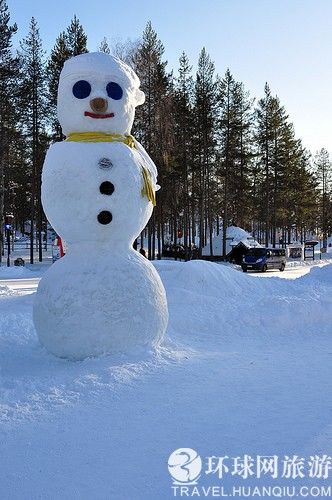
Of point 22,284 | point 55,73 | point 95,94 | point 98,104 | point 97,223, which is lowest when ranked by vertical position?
point 22,284

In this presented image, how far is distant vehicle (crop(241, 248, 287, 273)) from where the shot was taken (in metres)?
28.1

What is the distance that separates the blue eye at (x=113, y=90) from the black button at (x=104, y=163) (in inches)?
35.9

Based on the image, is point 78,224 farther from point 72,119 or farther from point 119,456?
point 119,456

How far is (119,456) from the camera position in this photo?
3.84 metres

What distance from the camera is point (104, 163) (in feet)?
21.8

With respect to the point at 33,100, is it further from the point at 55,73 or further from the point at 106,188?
the point at 106,188

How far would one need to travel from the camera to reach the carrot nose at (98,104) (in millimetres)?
6703

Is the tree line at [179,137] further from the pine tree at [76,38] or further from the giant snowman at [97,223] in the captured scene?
the giant snowman at [97,223]

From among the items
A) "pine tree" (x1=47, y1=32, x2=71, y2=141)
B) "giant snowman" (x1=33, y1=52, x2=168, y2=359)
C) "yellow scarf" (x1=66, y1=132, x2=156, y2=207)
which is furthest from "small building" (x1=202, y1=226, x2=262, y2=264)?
"giant snowman" (x1=33, y1=52, x2=168, y2=359)

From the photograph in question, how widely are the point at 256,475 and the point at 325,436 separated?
951mm

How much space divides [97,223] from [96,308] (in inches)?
46.2

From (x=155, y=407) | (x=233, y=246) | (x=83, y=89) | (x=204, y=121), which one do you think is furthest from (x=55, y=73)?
(x=155, y=407)

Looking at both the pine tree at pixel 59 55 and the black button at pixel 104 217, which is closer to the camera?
the black button at pixel 104 217

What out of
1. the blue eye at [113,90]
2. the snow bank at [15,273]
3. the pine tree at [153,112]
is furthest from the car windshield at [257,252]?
the blue eye at [113,90]
